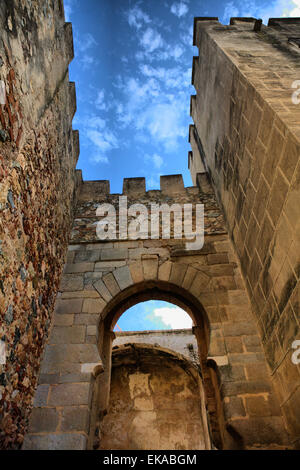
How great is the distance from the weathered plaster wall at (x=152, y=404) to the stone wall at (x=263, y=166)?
5549mm

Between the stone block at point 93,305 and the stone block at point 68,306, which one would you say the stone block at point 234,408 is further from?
the stone block at point 68,306

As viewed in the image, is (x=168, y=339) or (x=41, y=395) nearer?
(x=41, y=395)

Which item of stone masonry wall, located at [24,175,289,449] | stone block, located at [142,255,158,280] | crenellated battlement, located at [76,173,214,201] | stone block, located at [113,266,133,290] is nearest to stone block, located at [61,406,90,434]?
stone masonry wall, located at [24,175,289,449]

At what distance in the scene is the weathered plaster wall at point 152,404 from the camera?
7453mm

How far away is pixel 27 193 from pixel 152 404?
7.45m

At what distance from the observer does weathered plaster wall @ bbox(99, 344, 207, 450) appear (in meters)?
7.45

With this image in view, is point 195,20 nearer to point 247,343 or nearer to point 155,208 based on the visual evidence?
point 155,208

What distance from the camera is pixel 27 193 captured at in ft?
10.2

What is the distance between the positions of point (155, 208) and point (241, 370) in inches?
124

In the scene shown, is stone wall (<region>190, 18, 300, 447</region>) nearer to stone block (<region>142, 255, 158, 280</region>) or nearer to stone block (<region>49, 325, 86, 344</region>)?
stone block (<region>142, 255, 158, 280</region>)

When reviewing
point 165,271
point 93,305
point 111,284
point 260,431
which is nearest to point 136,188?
point 165,271

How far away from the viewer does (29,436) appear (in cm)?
289

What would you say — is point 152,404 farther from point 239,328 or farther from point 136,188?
point 136,188

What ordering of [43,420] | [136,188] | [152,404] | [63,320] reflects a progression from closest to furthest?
[43,420] → [63,320] → [136,188] → [152,404]
